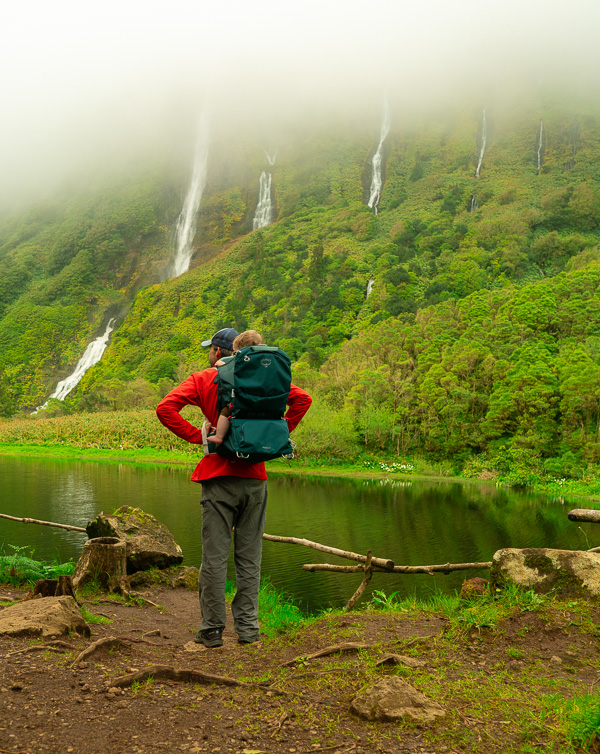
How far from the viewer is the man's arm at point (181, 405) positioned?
16.6ft

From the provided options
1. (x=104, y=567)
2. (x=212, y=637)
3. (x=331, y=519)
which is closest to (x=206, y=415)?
(x=212, y=637)

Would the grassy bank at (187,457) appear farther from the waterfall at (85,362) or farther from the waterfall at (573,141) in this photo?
the waterfall at (573,141)

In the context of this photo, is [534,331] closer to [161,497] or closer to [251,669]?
[161,497]

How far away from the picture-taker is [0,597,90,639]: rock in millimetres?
4730

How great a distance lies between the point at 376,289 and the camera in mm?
79625

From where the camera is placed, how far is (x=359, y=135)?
160m

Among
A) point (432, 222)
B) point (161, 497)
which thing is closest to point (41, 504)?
point (161, 497)

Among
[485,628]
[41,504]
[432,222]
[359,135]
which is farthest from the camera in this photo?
[359,135]

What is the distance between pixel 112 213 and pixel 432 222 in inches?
4021

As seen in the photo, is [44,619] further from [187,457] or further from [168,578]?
[187,457]

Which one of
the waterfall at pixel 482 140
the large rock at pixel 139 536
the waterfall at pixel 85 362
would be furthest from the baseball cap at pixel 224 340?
the waterfall at pixel 482 140

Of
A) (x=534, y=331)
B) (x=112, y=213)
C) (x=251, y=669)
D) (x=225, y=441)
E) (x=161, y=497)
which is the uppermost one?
(x=112, y=213)

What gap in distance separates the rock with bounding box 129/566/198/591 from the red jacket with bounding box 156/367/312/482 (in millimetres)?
4448

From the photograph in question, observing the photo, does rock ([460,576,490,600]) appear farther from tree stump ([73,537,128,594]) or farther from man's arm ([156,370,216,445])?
tree stump ([73,537,128,594])
